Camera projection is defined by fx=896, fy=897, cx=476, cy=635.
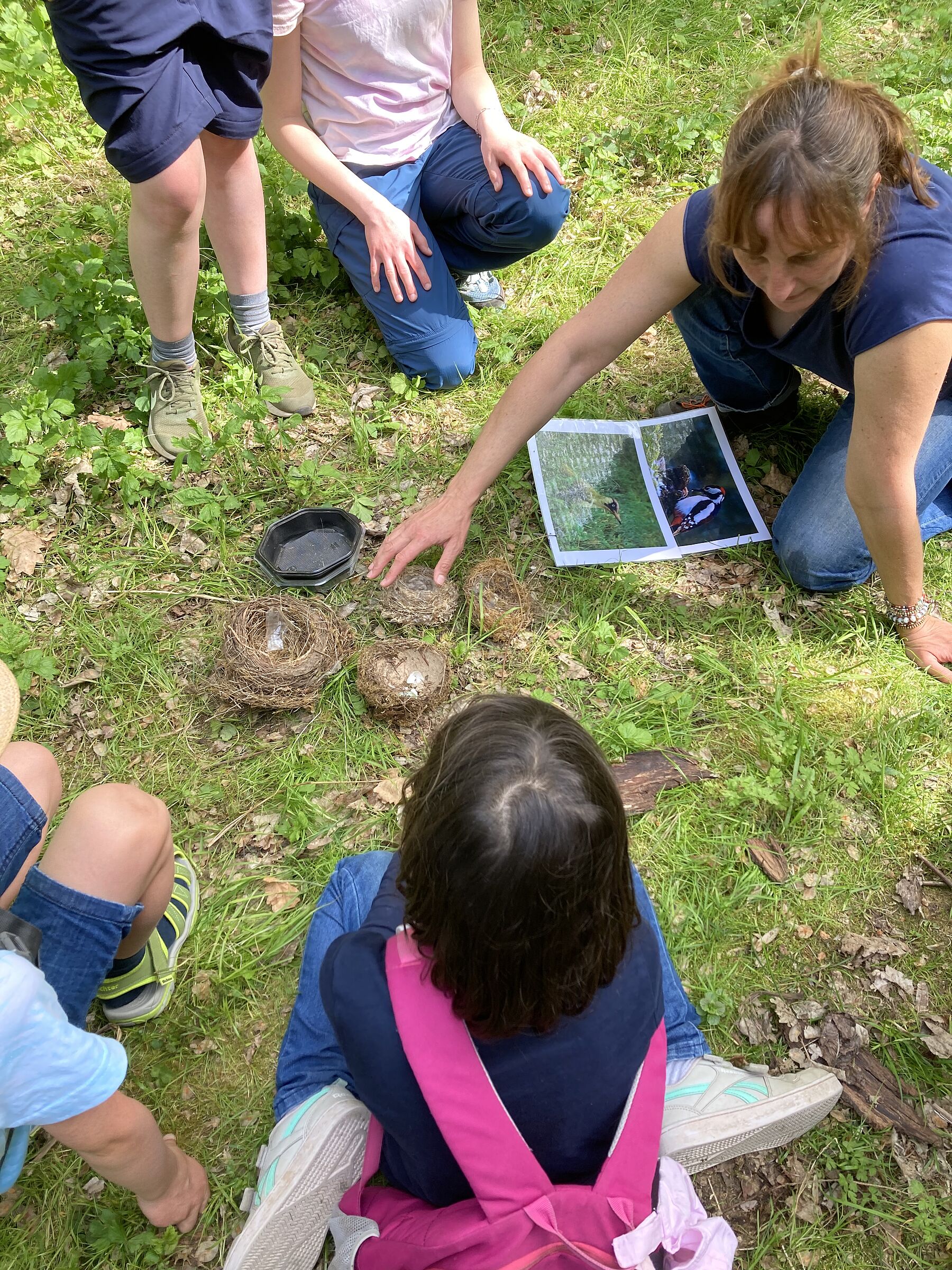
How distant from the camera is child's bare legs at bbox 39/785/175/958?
168 centimetres

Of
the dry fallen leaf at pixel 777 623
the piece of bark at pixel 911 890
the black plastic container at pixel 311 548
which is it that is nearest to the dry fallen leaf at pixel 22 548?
the black plastic container at pixel 311 548

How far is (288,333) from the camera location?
11.1ft

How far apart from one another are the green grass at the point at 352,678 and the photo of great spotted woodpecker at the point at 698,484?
0.10 m

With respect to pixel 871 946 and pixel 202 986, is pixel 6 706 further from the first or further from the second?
pixel 871 946

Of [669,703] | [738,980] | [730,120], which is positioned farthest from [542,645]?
[730,120]

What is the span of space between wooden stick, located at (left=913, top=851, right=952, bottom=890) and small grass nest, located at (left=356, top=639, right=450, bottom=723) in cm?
132

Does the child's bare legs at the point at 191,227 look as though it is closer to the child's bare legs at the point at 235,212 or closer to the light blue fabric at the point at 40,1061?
the child's bare legs at the point at 235,212

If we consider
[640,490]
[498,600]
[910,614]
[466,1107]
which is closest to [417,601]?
[498,600]

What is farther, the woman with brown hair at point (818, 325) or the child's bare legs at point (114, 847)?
the woman with brown hair at point (818, 325)

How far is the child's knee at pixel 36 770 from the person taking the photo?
1854 millimetres

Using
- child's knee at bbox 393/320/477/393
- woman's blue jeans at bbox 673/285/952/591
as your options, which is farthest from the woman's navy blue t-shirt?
child's knee at bbox 393/320/477/393

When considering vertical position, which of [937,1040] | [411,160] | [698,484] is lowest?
[937,1040]

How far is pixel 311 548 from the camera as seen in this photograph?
9.30 ft

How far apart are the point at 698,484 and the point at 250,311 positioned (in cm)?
164
